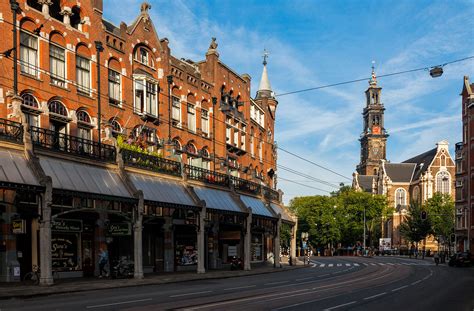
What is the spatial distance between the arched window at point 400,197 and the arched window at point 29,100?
112m

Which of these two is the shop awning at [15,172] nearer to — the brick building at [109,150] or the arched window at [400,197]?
the brick building at [109,150]

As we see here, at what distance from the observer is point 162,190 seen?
31.8m

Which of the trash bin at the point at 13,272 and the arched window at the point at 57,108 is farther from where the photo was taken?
the arched window at the point at 57,108

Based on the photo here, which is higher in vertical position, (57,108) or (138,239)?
(57,108)

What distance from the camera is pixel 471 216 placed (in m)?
67.9

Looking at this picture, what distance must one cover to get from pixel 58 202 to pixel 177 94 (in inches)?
667

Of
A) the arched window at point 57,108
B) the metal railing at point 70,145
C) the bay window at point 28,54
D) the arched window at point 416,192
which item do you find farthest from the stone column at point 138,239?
the arched window at point 416,192

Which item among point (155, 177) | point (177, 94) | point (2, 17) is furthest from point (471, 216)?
point (2, 17)

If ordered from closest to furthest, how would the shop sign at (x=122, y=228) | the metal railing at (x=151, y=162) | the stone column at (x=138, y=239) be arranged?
the stone column at (x=138, y=239) < the shop sign at (x=122, y=228) < the metal railing at (x=151, y=162)

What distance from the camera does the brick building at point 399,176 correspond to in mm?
119188

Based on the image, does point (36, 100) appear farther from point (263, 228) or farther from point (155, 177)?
point (263, 228)

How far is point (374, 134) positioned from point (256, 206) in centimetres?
11807

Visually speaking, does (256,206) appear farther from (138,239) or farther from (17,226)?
(17,226)

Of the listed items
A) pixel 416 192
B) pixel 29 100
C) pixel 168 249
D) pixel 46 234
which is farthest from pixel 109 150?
pixel 416 192
